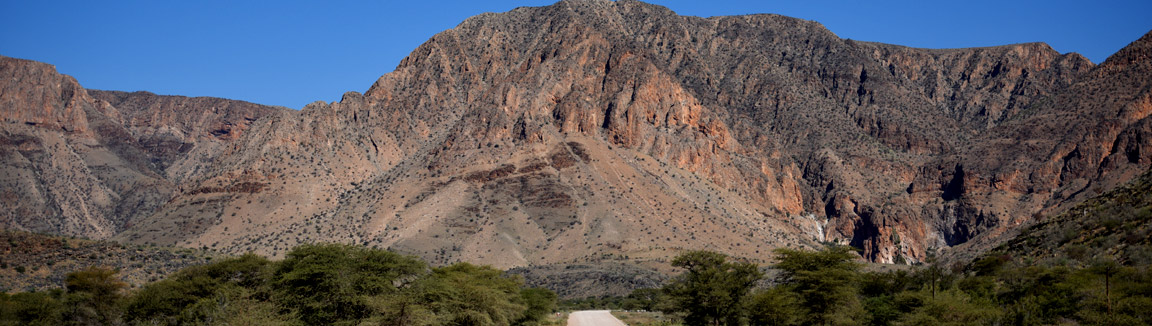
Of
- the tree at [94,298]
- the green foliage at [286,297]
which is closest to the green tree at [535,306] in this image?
the green foliage at [286,297]

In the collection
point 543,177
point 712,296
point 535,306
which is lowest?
point 535,306

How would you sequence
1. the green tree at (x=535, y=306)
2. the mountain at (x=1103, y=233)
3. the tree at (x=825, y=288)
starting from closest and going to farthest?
the mountain at (x=1103, y=233) < the tree at (x=825, y=288) < the green tree at (x=535, y=306)

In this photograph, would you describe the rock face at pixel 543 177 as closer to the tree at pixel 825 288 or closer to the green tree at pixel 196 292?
the green tree at pixel 196 292

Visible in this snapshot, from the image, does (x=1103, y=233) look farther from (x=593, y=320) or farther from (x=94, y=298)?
(x=94, y=298)

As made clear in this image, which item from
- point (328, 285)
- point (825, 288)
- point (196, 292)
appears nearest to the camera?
point (328, 285)

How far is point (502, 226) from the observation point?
15275 cm

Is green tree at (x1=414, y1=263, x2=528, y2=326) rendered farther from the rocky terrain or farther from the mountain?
the mountain

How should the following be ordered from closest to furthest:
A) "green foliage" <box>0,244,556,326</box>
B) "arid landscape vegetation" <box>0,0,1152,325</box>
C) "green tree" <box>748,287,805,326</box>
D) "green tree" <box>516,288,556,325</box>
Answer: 1. "green foliage" <box>0,244,556,326</box>
2. "arid landscape vegetation" <box>0,0,1152,325</box>
3. "green tree" <box>748,287,805,326</box>
4. "green tree" <box>516,288,556,325</box>

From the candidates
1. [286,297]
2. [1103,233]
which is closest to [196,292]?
[286,297]

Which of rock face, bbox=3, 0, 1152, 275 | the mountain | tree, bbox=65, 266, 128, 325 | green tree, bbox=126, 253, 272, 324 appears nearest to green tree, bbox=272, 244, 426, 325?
green tree, bbox=126, 253, 272, 324

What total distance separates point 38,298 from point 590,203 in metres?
102

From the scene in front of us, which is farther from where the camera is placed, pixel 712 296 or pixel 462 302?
pixel 712 296

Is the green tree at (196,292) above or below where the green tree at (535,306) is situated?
below

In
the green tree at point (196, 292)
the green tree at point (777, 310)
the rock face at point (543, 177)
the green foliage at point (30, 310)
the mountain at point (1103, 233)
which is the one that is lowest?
the green foliage at point (30, 310)
